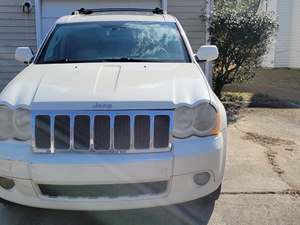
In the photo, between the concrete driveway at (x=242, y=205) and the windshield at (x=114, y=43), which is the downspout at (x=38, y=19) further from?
the concrete driveway at (x=242, y=205)

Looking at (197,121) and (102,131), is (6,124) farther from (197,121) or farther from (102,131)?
(197,121)

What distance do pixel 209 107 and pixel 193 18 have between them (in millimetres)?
6977

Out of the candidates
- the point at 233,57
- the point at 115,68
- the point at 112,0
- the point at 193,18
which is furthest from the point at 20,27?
the point at 115,68

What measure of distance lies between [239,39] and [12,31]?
5.03 meters

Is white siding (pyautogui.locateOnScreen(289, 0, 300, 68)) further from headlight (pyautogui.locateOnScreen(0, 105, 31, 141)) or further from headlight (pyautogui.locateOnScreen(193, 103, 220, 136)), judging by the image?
headlight (pyautogui.locateOnScreen(0, 105, 31, 141))

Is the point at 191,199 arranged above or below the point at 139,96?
below

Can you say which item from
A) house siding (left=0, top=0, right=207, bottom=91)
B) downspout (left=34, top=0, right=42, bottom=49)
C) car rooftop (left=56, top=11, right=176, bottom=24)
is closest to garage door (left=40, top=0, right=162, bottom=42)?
downspout (left=34, top=0, right=42, bottom=49)

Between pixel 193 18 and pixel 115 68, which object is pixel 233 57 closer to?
pixel 193 18

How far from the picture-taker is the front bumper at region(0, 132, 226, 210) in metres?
3.52

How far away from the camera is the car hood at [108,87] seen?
368 centimetres

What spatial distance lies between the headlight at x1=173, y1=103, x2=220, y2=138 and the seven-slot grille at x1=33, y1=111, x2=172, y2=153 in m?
0.10

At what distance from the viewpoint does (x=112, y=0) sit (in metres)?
10.1

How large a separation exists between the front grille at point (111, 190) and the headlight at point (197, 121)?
0.44m

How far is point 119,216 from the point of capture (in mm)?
4188
